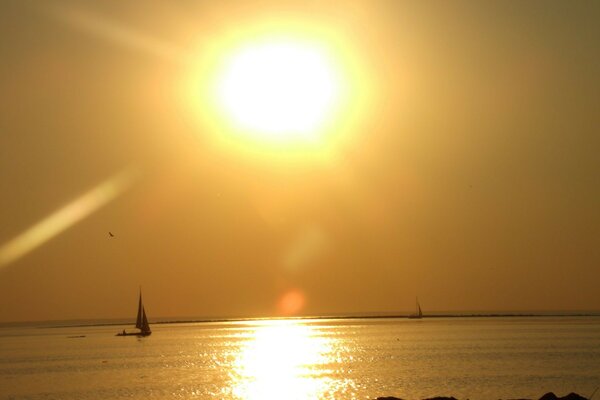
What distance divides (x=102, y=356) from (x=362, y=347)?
39.0 m

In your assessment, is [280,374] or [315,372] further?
[315,372]

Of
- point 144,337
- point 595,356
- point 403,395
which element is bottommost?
point 403,395

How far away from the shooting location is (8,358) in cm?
10912

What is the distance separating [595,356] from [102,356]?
6567 centimetres

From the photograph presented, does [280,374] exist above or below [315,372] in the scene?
below

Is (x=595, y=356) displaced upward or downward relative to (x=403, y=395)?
upward

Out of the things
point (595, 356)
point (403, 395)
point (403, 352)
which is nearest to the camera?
point (403, 395)

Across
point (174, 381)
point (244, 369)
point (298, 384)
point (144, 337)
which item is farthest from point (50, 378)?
point (144, 337)

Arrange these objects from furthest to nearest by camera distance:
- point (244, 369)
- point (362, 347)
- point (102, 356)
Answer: point (362, 347), point (102, 356), point (244, 369)

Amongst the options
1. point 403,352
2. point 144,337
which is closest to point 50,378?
point 403,352

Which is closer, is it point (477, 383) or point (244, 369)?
point (477, 383)

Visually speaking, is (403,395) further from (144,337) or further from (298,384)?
(144,337)

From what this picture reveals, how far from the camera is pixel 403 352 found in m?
101

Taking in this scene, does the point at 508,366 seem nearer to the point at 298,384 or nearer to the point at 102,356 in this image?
the point at 298,384
